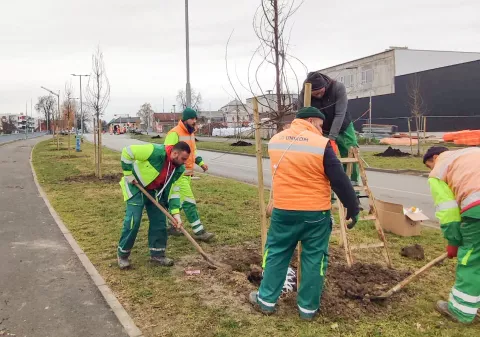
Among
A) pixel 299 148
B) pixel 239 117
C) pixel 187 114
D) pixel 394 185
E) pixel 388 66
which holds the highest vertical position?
pixel 388 66

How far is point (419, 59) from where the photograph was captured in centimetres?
4503

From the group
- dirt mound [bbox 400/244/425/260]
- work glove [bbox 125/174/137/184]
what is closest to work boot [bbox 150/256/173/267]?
work glove [bbox 125/174/137/184]

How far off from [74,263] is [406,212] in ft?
15.5

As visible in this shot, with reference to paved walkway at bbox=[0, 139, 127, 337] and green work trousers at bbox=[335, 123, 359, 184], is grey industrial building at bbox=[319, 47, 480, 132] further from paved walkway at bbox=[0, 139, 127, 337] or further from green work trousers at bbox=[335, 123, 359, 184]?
paved walkway at bbox=[0, 139, 127, 337]

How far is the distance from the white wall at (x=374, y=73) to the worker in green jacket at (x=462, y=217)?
39413 mm

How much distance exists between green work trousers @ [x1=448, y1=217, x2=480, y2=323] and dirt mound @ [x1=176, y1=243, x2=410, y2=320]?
648 mm

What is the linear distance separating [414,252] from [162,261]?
3.18 m

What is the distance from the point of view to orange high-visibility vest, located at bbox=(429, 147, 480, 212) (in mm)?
Result: 3592

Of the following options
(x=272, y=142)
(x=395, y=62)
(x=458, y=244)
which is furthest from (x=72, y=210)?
(x=395, y=62)

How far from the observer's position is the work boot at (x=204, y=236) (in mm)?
6508

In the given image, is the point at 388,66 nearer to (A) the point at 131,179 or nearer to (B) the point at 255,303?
(A) the point at 131,179

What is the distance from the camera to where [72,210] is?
907 cm

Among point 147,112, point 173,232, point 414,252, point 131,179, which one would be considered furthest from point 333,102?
point 147,112

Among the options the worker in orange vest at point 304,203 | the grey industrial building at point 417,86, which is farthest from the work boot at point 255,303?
the grey industrial building at point 417,86
